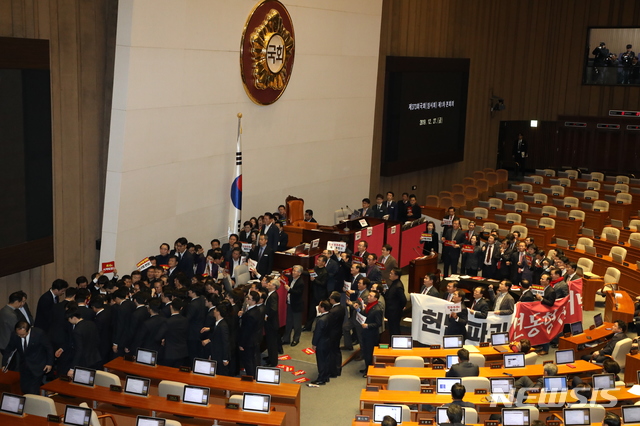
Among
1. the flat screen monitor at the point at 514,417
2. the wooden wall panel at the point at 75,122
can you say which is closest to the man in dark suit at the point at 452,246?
the wooden wall panel at the point at 75,122

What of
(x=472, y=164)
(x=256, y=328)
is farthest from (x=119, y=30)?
(x=472, y=164)

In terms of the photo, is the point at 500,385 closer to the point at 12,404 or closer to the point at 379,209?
the point at 12,404

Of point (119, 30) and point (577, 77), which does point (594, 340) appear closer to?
point (119, 30)

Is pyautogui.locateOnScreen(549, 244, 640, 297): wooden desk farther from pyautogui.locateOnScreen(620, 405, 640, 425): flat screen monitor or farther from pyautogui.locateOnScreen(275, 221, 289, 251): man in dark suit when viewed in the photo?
pyautogui.locateOnScreen(620, 405, 640, 425): flat screen monitor

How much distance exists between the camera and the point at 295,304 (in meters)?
13.5

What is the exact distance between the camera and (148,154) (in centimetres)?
1458

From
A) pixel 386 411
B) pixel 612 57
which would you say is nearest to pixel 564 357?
pixel 386 411

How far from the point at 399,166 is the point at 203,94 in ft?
26.3

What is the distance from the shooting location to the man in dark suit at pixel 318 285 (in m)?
14.1

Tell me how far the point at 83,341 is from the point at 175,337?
128 cm

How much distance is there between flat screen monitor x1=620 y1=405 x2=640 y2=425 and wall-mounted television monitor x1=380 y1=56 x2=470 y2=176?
518 inches

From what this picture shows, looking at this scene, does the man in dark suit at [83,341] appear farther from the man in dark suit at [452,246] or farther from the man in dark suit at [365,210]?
the man in dark suit at [365,210]

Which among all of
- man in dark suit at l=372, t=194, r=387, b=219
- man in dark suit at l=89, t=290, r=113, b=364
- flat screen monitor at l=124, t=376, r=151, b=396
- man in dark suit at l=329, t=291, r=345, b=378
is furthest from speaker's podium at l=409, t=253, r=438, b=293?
flat screen monitor at l=124, t=376, r=151, b=396

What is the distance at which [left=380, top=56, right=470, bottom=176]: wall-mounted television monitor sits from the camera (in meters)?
21.7
